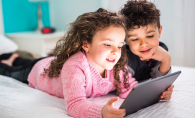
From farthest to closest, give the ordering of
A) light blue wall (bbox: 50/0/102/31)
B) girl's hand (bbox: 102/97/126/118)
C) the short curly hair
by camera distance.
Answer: light blue wall (bbox: 50/0/102/31), the short curly hair, girl's hand (bbox: 102/97/126/118)

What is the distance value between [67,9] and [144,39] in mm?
2176

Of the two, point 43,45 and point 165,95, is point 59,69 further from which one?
point 43,45

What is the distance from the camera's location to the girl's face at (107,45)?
0.93 metres

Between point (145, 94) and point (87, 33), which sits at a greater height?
point (87, 33)

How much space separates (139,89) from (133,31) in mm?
413

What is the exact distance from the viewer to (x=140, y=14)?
105cm

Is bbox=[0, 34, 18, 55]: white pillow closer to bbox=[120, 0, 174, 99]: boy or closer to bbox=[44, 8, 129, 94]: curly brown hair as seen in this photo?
bbox=[44, 8, 129, 94]: curly brown hair

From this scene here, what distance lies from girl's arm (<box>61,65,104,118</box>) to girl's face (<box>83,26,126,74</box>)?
A: 0.12 m

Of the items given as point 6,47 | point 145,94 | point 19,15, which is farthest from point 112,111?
point 19,15

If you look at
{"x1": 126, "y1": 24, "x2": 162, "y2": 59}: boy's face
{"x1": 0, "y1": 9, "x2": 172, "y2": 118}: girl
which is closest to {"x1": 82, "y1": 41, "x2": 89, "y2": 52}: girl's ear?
{"x1": 0, "y1": 9, "x2": 172, "y2": 118}: girl

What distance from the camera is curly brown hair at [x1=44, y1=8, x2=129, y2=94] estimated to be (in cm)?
96

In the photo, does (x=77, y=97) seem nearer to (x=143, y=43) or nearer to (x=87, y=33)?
(x=87, y=33)

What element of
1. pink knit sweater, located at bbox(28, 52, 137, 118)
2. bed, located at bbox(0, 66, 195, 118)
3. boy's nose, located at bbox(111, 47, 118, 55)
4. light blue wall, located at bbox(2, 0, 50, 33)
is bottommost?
bed, located at bbox(0, 66, 195, 118)

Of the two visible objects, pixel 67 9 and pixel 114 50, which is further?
pixel 67 9
